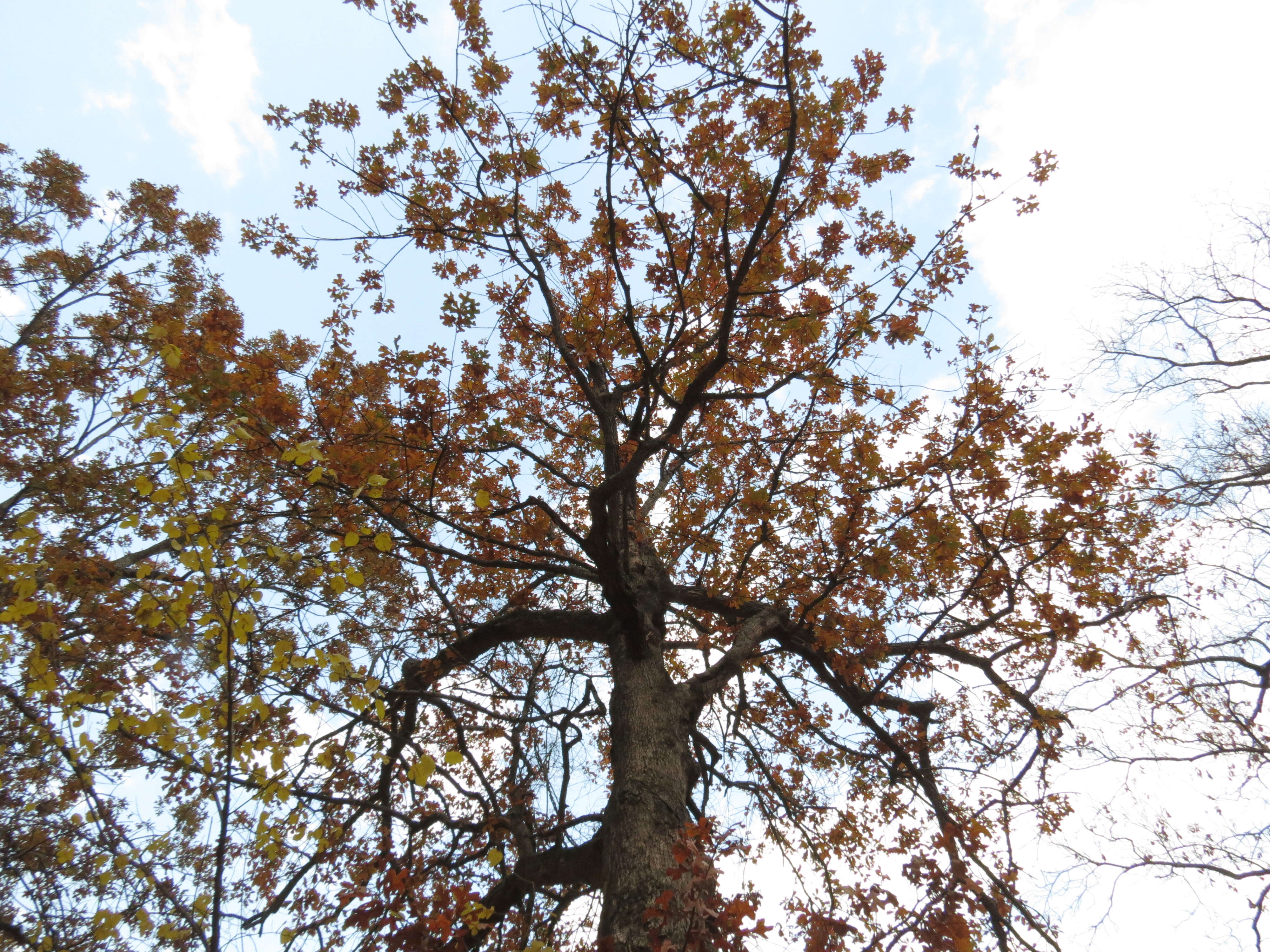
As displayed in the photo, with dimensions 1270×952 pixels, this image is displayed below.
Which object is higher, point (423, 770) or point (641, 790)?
point (641, 790)

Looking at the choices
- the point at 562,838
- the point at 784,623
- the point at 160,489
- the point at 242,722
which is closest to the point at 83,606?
the point at 242,722

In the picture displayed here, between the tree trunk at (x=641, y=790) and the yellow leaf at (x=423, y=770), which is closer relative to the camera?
the yellow leaf at (x=423, y=770)

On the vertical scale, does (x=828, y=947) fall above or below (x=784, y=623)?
below

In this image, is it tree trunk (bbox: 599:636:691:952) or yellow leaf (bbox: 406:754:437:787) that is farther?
tree trunk (bbox: 599:636:691:952)

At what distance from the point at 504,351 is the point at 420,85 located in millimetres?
2468

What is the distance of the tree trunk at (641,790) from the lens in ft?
10.3

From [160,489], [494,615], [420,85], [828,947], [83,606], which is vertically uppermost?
[420,85]

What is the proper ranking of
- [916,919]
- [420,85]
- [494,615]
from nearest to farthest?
[916,919]
[420,85]
[494,615]

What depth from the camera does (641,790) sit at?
3.80m

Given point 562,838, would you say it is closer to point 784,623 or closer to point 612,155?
point 784,623

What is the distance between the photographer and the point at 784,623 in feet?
17.4

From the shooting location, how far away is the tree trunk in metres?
3.14

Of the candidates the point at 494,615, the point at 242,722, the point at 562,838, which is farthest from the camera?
the point at 494,615

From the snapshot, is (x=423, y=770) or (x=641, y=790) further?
(x=641, y=790)
